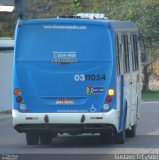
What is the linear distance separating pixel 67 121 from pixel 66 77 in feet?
3.24

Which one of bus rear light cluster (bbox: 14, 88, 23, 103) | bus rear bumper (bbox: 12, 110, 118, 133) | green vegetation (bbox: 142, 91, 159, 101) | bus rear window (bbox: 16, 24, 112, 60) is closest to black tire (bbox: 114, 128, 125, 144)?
bus rear bumper (bbox: 12, 110, 118, 133)

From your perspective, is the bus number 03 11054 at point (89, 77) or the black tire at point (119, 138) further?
the black tire at point (119, 138)

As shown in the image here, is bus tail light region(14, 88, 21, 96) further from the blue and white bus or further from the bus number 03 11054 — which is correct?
the bus number 03 11054

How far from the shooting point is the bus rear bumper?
18828 mm

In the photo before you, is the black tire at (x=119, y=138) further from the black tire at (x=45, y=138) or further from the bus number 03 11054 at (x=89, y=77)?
the bus number 03 11054 at (x=89, y=77)

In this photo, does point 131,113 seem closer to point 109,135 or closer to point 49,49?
point 109,135

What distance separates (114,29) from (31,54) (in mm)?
1962

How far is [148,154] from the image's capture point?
17.5 m

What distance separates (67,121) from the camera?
1884 cm

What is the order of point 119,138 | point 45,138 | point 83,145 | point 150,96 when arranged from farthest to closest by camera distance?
Result: point 150,96, point 45,138, point 119,138, point 83,145

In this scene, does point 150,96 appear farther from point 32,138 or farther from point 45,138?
point 32,138

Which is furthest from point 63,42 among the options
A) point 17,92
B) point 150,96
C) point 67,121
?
point 150,96

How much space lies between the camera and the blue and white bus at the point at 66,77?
18.9 metres

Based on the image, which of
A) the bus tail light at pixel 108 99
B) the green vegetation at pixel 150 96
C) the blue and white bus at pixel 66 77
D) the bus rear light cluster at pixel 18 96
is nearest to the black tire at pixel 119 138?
the blue and white bus at pixel 66 77
